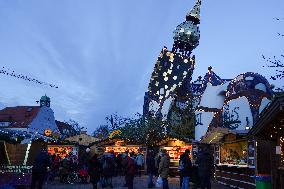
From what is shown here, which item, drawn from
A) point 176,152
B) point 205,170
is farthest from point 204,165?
point 176,152

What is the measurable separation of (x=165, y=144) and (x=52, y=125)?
46.2 m

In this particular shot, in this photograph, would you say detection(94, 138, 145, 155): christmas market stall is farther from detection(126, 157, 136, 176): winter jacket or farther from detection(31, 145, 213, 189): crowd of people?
detection(126, 157, 136, 176): winter jacket

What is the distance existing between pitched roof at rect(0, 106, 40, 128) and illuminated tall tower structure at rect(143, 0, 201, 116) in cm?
1924

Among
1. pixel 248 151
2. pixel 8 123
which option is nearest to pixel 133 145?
pixel 248 151

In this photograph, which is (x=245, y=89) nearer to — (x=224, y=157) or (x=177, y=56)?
(x=224, y=157)

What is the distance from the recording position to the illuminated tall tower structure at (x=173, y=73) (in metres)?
60.8

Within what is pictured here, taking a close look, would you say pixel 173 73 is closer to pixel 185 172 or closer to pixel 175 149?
pixel 175 149

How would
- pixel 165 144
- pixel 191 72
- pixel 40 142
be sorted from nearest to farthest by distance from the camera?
1. pixel 40 142
2. pixel 165 144
3. pixel 191 72

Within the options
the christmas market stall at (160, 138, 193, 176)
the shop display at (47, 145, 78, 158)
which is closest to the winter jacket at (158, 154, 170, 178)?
the christmas market stall at (160, 138, 193, 176)

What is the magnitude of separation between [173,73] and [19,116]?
27.2 m

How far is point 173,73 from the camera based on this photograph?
66.1 metres

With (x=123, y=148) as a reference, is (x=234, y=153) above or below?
below

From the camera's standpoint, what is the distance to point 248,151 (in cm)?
→ 1805

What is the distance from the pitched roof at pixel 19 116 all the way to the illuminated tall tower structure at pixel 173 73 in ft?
63.1
